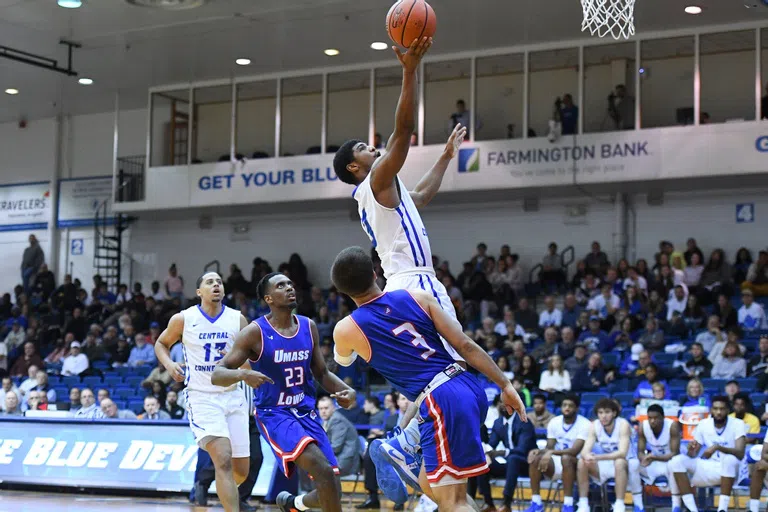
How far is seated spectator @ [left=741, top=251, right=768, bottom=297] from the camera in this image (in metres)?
18.8

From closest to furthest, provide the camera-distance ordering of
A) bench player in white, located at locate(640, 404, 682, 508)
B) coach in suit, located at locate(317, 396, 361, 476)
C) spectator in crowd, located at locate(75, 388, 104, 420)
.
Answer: bench player in white, located at locate(640, 404, 682, 508) < coach in suit, located at locate(317, 396, 361, 476) < spectator in crowd, located at locate(75, 388, 104, 420)

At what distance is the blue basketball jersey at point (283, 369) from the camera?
752cm

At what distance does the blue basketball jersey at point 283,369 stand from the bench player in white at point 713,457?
19.9 ft

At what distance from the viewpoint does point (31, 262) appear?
2870 centimetres

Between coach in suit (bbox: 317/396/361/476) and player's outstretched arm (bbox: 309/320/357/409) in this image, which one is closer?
player's outstretched arm (bbox: 309/320/357/409)

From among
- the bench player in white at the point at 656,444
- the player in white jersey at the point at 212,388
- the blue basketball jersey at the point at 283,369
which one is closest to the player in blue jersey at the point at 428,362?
the blue basketball jersey at the point at 283,369

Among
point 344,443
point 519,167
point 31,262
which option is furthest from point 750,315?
point 31,262

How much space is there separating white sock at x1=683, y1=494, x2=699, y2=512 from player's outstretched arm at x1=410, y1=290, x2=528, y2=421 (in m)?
7.16

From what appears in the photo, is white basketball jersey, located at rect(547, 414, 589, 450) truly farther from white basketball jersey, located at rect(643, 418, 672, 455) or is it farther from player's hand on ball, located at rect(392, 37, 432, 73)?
player's hand on ball, located at rect(392, 37, 432, 73)

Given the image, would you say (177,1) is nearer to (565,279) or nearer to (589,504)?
(565,279)

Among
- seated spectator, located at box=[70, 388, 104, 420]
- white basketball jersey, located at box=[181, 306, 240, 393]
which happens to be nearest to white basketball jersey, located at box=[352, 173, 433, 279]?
white basketball jersey, located at box=[181, 306, 240, 393]

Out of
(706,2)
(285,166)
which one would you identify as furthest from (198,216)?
(706,2)

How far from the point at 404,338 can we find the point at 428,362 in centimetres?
18

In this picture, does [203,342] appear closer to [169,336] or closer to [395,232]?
[169,336]
